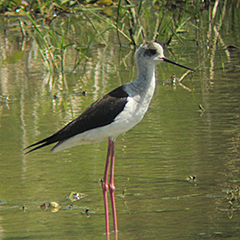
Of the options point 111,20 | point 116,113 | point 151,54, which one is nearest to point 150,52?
point 151,54

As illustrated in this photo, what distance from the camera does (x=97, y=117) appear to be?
4141 millimetres

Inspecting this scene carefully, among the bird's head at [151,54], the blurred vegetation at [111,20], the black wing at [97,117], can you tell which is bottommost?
the blurred vegetation at [111,20]

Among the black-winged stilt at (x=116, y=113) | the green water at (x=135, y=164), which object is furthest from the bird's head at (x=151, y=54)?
the green water at (x=135, y=164)

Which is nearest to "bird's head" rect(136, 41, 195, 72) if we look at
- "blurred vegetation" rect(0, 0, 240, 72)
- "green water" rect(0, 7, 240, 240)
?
"green water" rect(0, 7, 240, 240)

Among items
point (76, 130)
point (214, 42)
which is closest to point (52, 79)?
point (214, 42)

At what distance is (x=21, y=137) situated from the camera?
18.5 feet

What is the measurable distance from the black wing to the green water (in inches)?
17.4

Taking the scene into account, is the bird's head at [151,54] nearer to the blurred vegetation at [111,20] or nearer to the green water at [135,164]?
the green water at [135,164]

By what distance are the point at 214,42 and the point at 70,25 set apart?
404 cm

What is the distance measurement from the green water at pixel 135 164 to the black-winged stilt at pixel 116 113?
30cm

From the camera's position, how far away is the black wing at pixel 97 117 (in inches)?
161

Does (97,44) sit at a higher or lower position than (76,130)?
lower

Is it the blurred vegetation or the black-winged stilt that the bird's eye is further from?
the blurred vegetation

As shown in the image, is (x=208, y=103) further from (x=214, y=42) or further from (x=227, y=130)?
A: (x=214, y=42)
